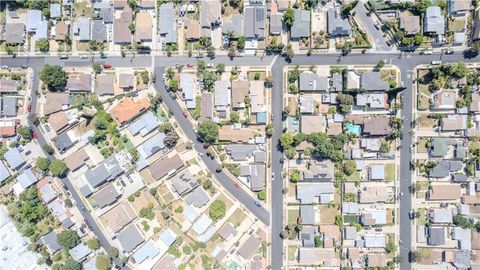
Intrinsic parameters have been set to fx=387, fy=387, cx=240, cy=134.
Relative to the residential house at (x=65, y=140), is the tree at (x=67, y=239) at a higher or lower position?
lower

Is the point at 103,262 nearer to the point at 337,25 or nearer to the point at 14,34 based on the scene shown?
the point at 14,34

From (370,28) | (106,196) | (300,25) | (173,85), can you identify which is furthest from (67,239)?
(370,28)

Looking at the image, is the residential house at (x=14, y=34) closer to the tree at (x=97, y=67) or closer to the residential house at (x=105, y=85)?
the tree at (x=97, y=67)

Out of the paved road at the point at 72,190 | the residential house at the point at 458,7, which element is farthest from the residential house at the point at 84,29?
the residential house at the point at 458,7

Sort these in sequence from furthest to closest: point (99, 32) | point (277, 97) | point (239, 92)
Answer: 1. point (99, 32)
2. point (277, 97)
3. point (239, 92)

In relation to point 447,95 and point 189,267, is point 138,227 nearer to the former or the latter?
point 189,267
